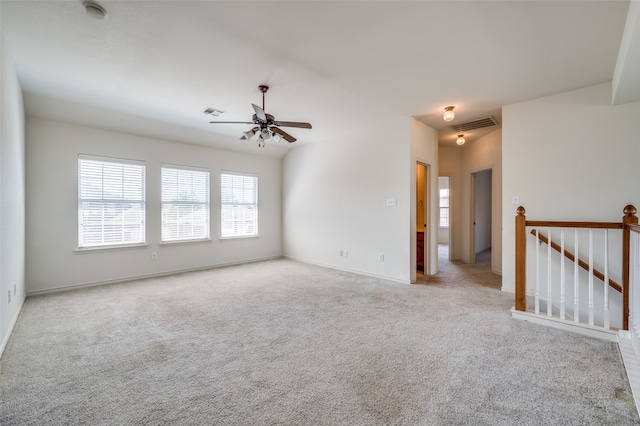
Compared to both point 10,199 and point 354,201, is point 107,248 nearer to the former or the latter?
point 10,199

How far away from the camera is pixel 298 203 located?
6.72 m

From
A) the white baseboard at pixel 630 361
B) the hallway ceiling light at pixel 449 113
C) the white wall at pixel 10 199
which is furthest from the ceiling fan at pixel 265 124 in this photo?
the white baseboard at pixel 630 361

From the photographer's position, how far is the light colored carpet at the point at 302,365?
1672mm

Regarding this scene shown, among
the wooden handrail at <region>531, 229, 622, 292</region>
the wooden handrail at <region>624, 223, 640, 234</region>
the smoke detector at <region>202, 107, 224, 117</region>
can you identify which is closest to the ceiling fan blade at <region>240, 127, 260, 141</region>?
the smoke detector at <region>202, 107, 224, 117</region>

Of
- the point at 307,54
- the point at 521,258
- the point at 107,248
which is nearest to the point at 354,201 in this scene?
the point at 521,258

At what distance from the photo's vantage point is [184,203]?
556 centimetres

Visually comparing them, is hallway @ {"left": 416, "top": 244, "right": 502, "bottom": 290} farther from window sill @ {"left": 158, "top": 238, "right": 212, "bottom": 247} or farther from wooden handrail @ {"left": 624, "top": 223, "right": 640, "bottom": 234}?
window sill @ {"left": 158, "top": 238, "right": 212, "bottom": 247}

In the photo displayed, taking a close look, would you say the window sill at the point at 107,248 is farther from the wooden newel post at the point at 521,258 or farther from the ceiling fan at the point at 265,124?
the wooden newel post at the point at 521,258

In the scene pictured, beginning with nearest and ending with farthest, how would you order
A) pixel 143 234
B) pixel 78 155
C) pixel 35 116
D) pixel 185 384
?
1. pixel 185 384
2. pixel 35 116
3. pixel 78 155
4. pixel 143 234

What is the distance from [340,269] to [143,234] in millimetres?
3845

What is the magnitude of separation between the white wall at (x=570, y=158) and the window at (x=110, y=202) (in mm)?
6200

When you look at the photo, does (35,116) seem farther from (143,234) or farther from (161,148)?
(143,234)

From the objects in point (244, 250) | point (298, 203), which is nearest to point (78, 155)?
point (244, 250)

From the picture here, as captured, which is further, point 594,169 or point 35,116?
point 35,116
